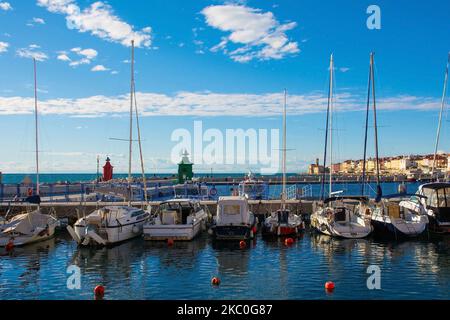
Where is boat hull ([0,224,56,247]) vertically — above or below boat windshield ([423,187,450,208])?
below

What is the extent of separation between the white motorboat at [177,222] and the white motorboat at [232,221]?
1903 mm

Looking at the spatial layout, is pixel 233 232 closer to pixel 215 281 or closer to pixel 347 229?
pixel 347 229

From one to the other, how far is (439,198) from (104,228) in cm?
2658

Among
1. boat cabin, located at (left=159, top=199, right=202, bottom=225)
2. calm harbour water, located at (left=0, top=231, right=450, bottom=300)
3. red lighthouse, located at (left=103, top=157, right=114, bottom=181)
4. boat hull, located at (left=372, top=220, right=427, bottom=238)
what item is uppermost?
red lighthouse, located at (left=103, top=157, right=114, bottom=181)

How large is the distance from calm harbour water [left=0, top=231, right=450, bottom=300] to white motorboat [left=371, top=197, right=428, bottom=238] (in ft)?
3.57

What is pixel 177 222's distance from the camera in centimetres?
3294

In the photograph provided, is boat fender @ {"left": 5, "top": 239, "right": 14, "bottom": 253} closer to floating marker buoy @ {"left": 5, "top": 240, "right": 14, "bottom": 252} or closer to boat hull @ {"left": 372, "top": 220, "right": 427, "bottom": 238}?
floating marker buoy @ {"left": 5, "top": 240, "right": 14, "bottom": 252}

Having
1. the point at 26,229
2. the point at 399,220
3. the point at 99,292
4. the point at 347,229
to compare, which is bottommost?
the point at 99,292

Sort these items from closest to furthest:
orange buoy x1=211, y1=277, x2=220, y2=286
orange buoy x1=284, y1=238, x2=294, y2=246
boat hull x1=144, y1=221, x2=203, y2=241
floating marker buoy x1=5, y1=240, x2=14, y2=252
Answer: orange buoy x1=211, y1=277, x2=220, y2=286 < floating marker buoy x1=5, y1=240, x2=14, y2=252 < orange buoy x1=284, y1=238, x2=294, y2=246 < boat hull x1=144, y1=221, x2=203, y2=241

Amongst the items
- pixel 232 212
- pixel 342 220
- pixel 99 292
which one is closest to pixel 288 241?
pixel 232 212

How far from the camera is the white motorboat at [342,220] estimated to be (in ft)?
102

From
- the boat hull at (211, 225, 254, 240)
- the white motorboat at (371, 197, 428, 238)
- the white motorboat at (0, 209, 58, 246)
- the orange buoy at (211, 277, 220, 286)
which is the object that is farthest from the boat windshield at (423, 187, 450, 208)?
the white motorboat at (0, 209, 58, 246)

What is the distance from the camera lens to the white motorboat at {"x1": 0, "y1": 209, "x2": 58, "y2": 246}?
2944 centimetres
